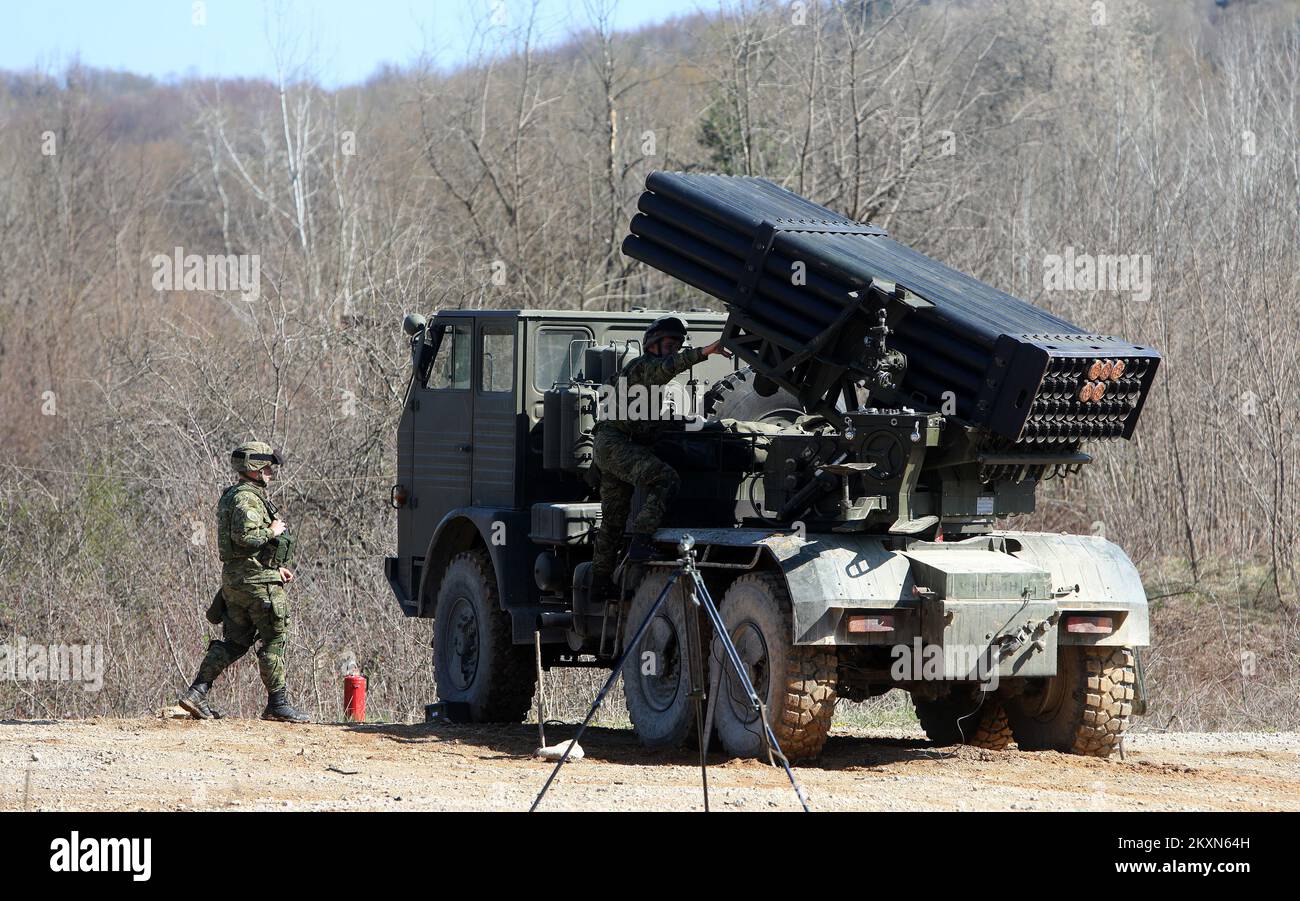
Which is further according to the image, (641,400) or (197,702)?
(197,702)

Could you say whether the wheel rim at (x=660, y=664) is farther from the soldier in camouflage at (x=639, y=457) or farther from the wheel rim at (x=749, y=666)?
the wheel rim at (x=749, y=666)

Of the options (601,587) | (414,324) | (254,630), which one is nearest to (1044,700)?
(601,587)

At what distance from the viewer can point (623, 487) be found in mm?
10594

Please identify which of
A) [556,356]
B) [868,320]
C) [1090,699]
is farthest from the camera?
[556,356]

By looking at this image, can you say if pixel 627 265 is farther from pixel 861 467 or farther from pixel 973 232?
pixel 861 467

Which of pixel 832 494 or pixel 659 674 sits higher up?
pixel 832 494

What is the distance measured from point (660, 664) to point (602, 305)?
15.7 meters

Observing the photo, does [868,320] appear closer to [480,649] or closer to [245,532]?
[480,649]

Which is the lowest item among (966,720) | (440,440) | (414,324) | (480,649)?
(966,720)

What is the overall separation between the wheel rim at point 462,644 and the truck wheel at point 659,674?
6.02 feet

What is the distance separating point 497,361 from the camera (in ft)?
39.1
